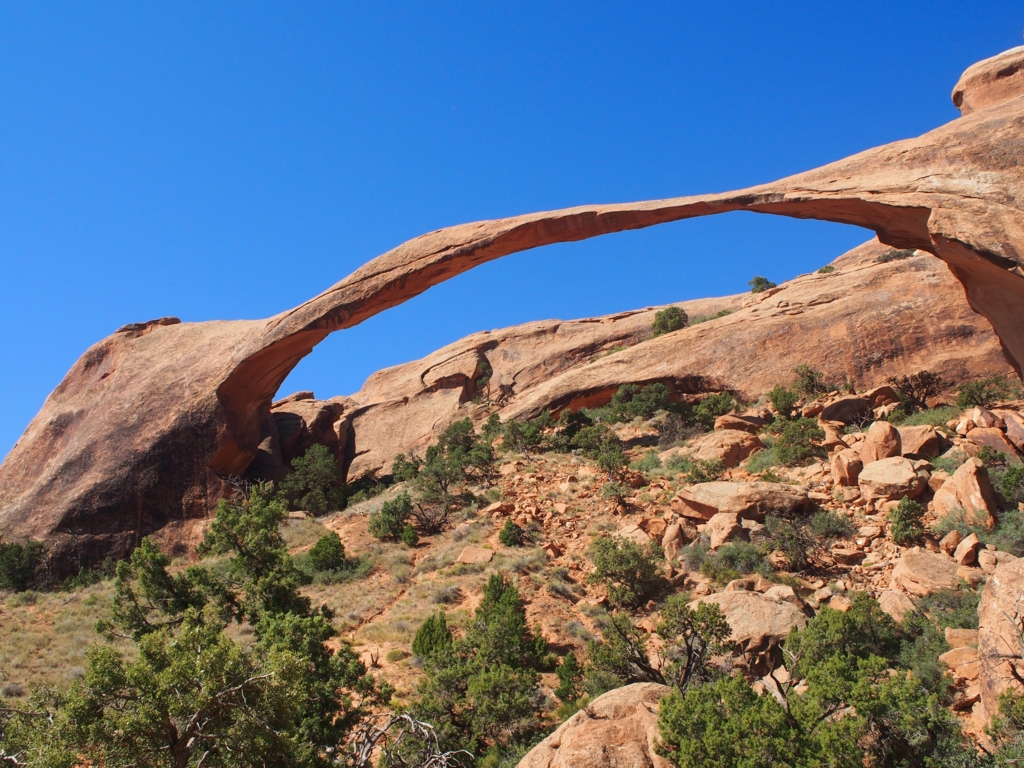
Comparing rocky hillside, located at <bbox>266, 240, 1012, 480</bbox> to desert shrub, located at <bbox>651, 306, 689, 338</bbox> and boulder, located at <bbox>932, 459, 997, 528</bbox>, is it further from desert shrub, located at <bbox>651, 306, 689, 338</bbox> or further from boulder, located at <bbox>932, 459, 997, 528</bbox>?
boulder, located at <bbox>932, 459, 997, 528</bbox>

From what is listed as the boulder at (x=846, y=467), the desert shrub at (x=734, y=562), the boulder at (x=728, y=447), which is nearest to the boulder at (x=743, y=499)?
the boulder at (x=846, y=467)

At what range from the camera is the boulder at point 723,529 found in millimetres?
12789

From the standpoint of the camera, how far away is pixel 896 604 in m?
9.88

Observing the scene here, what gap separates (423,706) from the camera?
28.3ft

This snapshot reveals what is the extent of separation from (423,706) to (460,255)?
969 cm

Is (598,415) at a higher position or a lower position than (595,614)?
higher

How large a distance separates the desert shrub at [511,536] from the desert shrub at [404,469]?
592 cm

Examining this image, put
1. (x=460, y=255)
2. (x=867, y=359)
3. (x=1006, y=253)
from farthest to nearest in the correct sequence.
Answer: (x=867, y=359) < (x=460, y=255) < (x=1006, y=253)

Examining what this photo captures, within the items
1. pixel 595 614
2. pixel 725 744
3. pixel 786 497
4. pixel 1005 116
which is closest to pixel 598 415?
pixel 786 497

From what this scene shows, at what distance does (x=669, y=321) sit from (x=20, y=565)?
22100 mm

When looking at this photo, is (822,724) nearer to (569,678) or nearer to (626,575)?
(569,678)

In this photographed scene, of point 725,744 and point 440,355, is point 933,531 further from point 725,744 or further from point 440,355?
point 440,355

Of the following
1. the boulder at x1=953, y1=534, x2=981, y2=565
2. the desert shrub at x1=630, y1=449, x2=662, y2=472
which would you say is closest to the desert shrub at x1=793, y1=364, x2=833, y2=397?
the desert shrub at x1=630, y1=449, x2=662, y2=472

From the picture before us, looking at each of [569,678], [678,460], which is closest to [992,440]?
[678,460]
